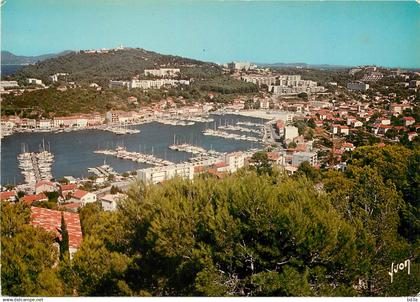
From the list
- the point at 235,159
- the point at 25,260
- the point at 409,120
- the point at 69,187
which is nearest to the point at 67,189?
the point at 69,187

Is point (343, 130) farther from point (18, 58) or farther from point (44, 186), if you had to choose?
point (18, 58)

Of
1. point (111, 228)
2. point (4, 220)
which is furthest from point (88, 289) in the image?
point (4, 220)

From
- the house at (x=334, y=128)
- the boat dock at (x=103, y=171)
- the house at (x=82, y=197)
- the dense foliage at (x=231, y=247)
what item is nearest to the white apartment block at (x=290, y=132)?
the house at (x=334, y=128)

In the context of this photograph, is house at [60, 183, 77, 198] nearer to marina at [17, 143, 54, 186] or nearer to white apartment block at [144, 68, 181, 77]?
marina at [17, 143, 54, 186]

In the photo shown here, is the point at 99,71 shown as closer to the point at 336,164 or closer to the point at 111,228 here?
the point at 111,228

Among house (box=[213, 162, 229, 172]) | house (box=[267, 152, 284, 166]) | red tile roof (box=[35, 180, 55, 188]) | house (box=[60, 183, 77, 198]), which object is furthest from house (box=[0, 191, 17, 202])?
house (box=[267, 152, 284, 166])

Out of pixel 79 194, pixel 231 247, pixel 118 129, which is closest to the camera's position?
pixel 231 247

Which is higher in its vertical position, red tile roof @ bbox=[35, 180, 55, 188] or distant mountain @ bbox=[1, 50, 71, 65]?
distant mountain @ bbox=[1, 50, 71, 65]

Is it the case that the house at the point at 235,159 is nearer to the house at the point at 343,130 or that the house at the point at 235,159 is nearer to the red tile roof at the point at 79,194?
the house at the point at 343,130
